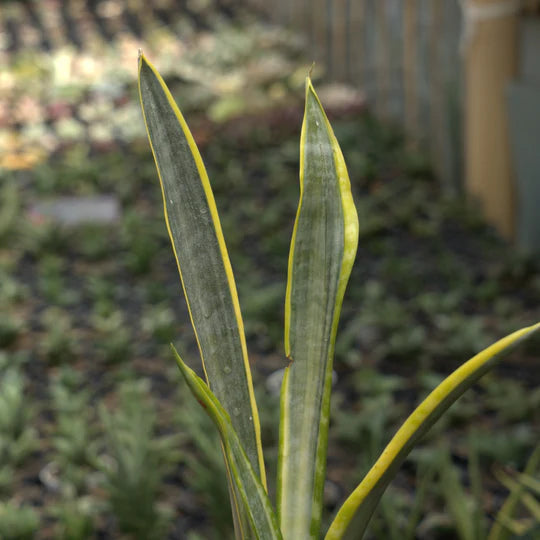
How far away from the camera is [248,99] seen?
5996mm

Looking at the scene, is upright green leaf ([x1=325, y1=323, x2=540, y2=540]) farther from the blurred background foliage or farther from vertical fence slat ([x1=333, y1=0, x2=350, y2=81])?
vertical fence slat ([x1=333, y1=0, x2=350, y2=81])

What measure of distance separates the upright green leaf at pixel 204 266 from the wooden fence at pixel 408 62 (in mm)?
3301

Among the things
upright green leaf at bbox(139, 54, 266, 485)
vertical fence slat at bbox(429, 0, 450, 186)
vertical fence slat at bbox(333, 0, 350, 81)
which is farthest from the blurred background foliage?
upright green leaf at bbox(139, 54, 266, 485)

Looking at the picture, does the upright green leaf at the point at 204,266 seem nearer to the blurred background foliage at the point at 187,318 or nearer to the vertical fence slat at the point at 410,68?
the blurred background foliage at the point at 187,318

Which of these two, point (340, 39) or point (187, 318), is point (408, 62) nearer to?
point (340, 39)

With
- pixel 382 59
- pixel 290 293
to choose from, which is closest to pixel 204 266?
pixel 290 293

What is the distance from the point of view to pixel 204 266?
922 millimetres

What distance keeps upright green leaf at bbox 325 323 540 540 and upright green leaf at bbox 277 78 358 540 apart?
9 cm

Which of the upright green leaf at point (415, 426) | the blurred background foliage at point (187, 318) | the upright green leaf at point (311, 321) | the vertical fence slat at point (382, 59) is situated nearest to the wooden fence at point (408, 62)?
the vertical fence slat at point (382, 59)

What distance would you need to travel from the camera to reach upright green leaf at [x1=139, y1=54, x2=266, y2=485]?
2.97ft

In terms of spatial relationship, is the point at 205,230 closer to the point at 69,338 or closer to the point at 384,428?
the point at 384,428

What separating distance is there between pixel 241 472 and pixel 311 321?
0.21m

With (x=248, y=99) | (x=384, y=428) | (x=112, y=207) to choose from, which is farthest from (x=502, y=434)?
(x=248, y=99)

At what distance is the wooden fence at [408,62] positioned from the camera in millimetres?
3990
